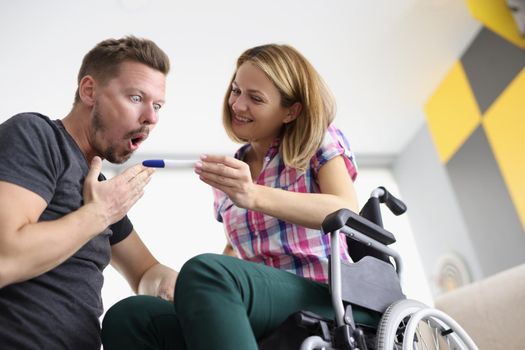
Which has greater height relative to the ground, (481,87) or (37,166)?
(481,87)

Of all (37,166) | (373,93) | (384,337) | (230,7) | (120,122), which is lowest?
(384,337)

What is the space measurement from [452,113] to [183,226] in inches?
73.7

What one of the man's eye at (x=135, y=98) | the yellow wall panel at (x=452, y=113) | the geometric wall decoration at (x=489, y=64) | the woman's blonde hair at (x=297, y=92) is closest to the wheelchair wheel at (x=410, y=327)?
the woman's blonde hair at (x=297, y=92)

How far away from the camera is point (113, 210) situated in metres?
1.13

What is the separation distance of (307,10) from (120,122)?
6.01 feet

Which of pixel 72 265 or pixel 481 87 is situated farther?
pixel 481 87

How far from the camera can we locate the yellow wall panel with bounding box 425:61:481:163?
3441mm

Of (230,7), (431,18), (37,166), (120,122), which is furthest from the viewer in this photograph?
→ (431,18)

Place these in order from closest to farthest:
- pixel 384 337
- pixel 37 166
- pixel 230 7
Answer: pixel 384 337 < pixel 37 166 < pixel 230 7

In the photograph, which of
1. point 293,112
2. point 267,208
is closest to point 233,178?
point 267,208

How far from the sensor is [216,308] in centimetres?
87

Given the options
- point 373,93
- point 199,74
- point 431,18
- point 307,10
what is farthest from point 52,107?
point 431,18

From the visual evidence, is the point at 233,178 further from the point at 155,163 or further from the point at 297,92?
the point at 297,92

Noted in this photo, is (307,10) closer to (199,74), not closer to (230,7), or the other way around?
(230,7)
